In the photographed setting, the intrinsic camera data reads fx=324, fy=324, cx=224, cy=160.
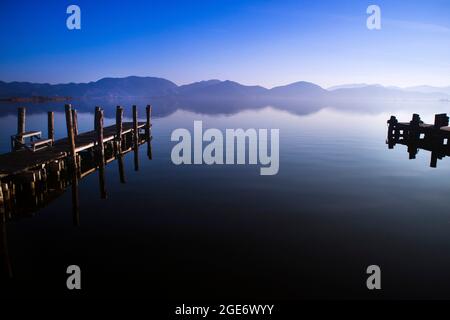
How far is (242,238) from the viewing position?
1215 centimetres

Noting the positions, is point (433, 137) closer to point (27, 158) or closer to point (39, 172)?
Result: point (39, 172)

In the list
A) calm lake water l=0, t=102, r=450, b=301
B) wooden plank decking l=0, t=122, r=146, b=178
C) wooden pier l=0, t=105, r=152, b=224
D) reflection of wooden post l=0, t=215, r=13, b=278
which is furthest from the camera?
wooden plank decking l=0, t=122, r=146, b=178

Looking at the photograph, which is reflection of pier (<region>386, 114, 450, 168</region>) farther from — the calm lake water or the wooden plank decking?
the wooden plank decking

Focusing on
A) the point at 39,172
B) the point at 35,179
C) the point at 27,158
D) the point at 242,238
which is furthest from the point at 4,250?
the point at 242,238

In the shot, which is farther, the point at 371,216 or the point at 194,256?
the point at 371,216

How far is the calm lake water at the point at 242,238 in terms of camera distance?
30.5 feet

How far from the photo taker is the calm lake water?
30.5 ft

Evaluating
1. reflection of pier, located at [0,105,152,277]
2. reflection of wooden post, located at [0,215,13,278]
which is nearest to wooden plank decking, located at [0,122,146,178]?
reflection of pier, located at [0,105,152,277]

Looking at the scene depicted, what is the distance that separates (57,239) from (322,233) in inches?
395

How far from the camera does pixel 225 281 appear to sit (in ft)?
31.1

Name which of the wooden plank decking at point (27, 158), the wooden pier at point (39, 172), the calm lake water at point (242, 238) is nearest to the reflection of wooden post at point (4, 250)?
the calm lake water at point (242, 238)
